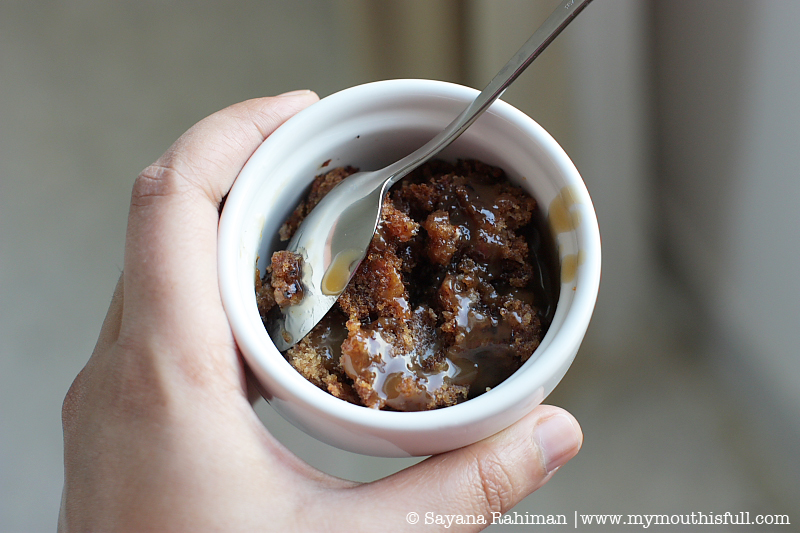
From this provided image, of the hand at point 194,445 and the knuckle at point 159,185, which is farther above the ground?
the knuckle at point 159,185

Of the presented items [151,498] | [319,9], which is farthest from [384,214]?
[319,9]

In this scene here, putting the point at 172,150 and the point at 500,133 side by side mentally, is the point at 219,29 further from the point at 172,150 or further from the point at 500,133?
the point at 500,133

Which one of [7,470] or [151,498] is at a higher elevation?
[151,498]

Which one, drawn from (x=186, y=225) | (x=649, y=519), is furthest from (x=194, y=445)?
(x=649, y=519)

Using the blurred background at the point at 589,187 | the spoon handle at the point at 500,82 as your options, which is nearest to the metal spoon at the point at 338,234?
the spoon handle at the point at 500,82

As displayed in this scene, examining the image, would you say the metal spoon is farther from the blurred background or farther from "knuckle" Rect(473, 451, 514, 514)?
the blurred background

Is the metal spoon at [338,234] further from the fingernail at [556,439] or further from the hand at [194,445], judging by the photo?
the fingernail at [556,439]
